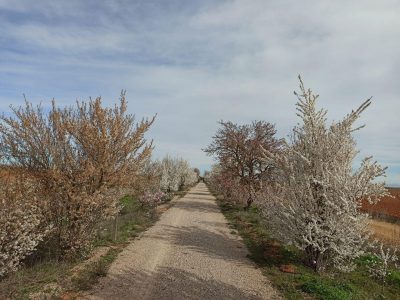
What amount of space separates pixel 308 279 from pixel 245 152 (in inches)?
762

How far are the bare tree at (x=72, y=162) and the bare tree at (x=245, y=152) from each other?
57.9ft

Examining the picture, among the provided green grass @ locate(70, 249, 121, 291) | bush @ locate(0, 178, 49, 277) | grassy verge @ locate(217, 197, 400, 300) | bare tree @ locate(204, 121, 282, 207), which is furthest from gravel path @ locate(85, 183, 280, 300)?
bare tree @ locate(204, 121, 282, 207)

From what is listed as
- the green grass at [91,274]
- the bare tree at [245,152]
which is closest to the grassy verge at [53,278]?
the green grass at [91,274]

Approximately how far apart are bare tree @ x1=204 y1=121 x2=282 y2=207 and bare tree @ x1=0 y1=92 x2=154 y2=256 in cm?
1766

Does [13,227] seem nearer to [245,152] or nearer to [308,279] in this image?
[308,279]

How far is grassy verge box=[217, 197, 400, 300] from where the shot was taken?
32.8 ft

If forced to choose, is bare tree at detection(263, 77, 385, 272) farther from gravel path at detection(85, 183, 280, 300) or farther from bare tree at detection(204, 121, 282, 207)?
A: bare tree at detection(204, 121, 282, 207)

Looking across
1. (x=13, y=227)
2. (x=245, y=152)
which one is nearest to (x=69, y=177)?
(x=13, y=227)

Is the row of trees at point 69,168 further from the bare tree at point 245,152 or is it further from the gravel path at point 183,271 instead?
the bare tree at point 245,152

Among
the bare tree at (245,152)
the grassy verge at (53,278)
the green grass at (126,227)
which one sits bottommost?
the grassy verge at (53,278)

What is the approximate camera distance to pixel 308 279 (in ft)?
36.1

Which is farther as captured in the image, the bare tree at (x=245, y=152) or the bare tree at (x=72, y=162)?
the bare tree at (x=245, y=152)

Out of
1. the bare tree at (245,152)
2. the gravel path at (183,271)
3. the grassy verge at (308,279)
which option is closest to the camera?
the gravel path at (183,271)

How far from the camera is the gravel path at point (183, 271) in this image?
9617mm
